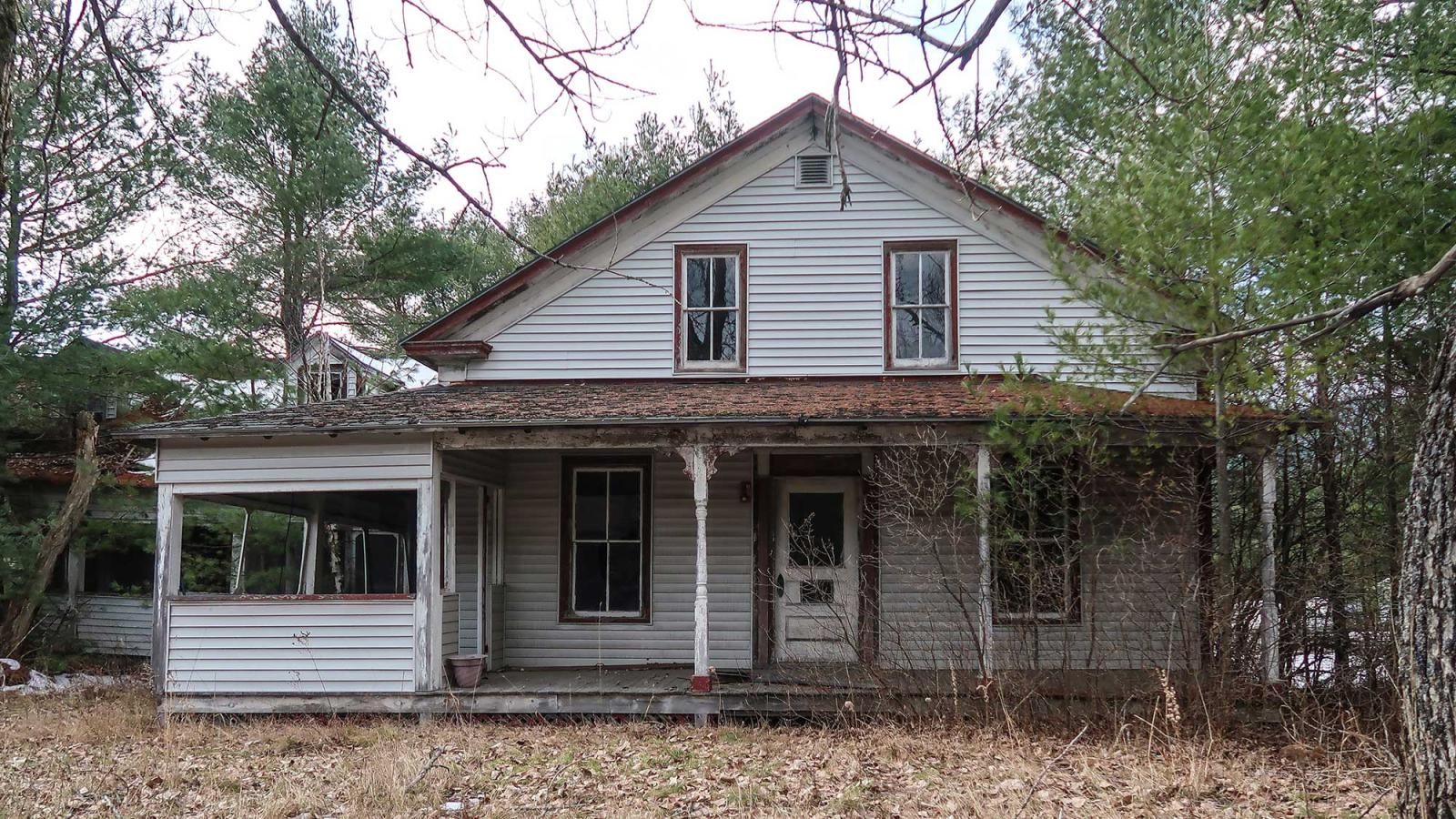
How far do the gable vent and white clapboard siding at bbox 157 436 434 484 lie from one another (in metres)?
5.51

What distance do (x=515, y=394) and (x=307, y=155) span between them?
1023 cm

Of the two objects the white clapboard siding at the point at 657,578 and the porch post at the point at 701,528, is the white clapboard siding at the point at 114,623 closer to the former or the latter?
the white clapboard siding at the point at 657,578

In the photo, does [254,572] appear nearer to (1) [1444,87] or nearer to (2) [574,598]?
(2) [574,598]

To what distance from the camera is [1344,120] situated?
9391mm

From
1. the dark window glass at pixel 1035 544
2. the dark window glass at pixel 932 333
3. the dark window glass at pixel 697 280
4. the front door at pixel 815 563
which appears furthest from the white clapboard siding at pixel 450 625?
the dark window glass at pixel 932 333

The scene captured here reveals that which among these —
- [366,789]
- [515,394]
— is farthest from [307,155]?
[366,789]

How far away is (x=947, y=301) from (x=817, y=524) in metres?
3.08

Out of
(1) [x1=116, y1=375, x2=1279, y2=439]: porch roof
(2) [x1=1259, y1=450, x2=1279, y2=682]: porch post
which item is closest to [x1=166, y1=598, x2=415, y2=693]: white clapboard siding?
(1) [x1=116, y1=375, x2=1279, y2=439]: porch roof

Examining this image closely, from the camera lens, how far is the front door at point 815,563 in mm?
12844

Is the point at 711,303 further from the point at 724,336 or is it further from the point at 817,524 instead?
the point at 817,524

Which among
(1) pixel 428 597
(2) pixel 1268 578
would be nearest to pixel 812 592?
(1) pixel 428 597

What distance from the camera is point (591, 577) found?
13484mm

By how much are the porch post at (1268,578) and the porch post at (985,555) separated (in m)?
2.29

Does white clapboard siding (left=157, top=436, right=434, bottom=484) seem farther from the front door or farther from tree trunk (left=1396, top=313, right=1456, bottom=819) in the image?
tree trunk (left=1396, top=313, right=1456, bottom=819)
